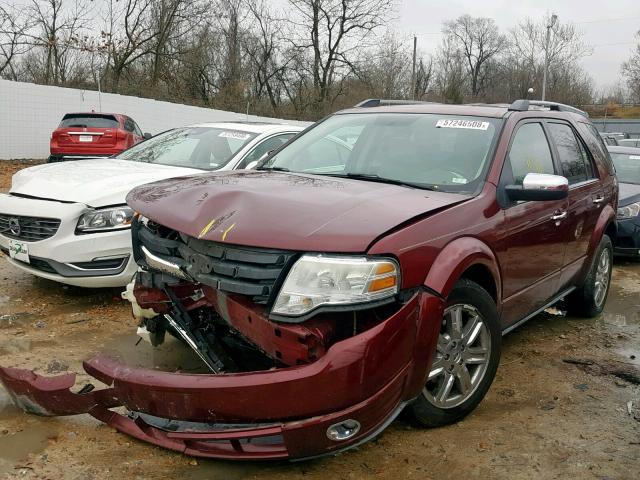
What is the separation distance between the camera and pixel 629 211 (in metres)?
7.74

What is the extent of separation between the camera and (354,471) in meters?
2.79

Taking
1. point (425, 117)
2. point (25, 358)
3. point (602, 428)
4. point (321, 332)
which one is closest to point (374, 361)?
point (321, 332)

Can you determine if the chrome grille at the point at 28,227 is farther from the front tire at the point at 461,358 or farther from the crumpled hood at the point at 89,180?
the front tire at the point at 461,358

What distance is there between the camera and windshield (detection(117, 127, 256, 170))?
595 cm

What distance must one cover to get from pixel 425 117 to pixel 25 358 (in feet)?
9.98

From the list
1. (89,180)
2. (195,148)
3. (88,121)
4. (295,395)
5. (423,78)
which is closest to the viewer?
(295,395)

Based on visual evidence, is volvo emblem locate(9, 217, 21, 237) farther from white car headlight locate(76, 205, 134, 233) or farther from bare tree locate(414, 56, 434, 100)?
bare tree locate(414, 56, 434, 100)

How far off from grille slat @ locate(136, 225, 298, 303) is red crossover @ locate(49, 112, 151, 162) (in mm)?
11898

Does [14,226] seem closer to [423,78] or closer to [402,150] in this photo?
[402,150]

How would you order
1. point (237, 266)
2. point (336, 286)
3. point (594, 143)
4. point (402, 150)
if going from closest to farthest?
point (336, 286), point (237, 266), point (402, 150), point (594, 143)

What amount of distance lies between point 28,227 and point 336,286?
3.26 metres

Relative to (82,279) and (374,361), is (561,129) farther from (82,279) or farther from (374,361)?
(82,279)

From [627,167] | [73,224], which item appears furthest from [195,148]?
[627,167]

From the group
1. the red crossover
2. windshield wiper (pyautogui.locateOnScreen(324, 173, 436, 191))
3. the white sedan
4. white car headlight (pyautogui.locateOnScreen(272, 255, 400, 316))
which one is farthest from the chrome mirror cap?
the red crossover
